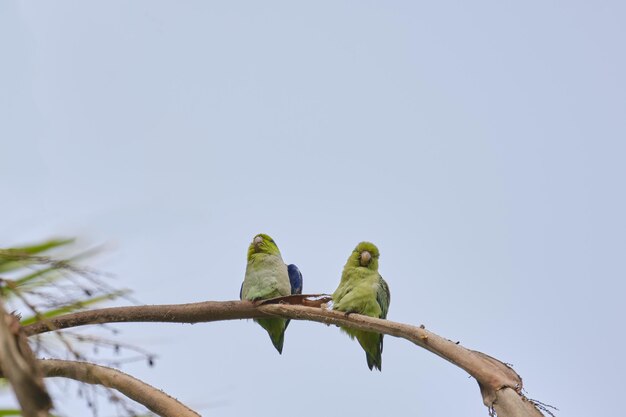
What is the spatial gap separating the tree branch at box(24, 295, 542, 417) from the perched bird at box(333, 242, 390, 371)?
0.89m

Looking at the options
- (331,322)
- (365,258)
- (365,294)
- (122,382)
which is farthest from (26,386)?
(365,258)

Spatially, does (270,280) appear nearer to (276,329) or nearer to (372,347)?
(276,329)

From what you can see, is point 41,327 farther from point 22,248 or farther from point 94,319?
Answer: point 94,319

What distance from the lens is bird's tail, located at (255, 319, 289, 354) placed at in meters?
7.43

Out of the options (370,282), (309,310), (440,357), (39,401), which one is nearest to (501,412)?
(440,357)

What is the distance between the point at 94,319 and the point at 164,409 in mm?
1180

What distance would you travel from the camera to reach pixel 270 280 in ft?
24.4

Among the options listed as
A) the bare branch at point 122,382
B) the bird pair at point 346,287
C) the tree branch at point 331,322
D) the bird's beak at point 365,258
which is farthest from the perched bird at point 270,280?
the bare branch at point 122,382

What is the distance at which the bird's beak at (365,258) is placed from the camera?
779 centimetres

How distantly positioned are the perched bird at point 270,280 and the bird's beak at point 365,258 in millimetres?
799

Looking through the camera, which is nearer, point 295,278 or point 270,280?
point 270,280

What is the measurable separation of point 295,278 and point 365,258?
0.89 meters

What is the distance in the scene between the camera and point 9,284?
8.75 feet

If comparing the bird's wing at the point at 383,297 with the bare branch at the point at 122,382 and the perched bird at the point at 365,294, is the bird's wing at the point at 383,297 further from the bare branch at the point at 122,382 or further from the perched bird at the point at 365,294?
the bare branch at the point at 122,382
